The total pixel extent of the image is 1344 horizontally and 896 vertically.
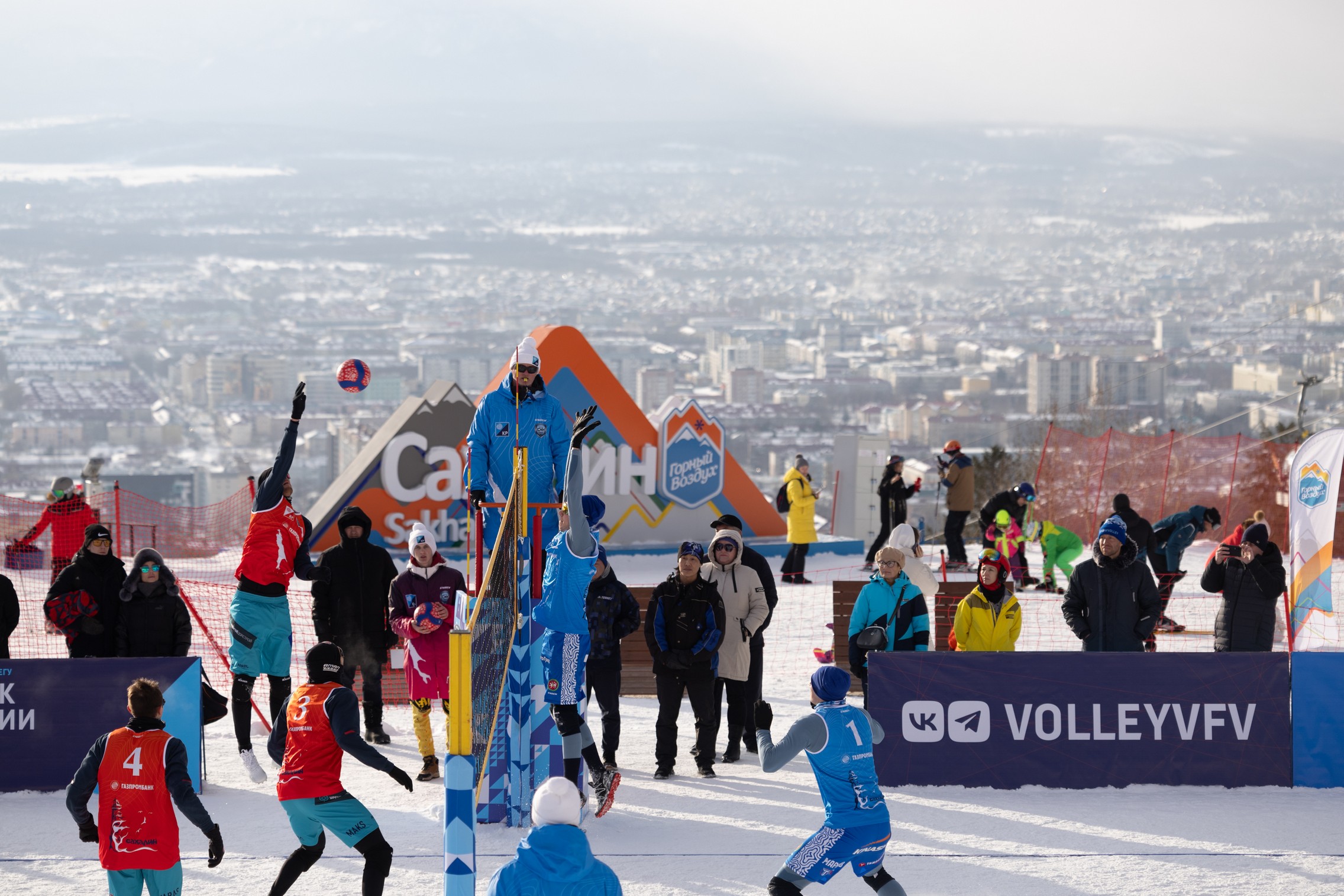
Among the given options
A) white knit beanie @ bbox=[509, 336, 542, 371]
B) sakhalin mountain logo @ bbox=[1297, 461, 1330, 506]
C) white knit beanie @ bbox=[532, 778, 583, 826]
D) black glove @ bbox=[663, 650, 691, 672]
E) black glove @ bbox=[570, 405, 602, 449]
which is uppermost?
white knit beanie @ bbox=[509, 336, 542, 371]

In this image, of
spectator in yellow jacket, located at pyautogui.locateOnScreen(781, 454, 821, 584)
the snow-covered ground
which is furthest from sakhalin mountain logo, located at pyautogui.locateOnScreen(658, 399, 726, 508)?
the snow-covered ground

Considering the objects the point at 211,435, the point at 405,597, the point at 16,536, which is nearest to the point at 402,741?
the point at 405,597

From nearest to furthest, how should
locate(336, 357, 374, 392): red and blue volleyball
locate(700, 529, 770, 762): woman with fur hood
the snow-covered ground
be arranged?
the snow-covered ground, locate(700, 529, 770, 762): woman with fur hood, locate(336, 357, 374, 392): red and blue volleyball

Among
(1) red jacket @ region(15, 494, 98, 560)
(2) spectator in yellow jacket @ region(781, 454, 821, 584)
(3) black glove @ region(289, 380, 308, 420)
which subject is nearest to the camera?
(3) black glove @ region(289, 380, 308, 420)

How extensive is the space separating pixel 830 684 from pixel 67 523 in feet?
38.3

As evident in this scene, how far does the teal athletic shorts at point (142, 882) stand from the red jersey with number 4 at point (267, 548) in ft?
9.81

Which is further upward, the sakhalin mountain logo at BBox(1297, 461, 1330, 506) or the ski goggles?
the sakhalin mountain logo at BBox(1297, 461, 1330, 506)

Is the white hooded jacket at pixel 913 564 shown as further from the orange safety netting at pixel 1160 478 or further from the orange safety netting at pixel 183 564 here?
the orange safety netting at pixel 1160 478

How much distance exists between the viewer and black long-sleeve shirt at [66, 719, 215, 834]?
5531 mm

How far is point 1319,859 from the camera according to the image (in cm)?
723

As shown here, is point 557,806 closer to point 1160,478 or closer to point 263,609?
point 263,609

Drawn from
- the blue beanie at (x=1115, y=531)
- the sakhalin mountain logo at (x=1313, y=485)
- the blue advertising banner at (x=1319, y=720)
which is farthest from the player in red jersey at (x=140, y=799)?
the sakhalin mountain logo at (x=1313, y=485)

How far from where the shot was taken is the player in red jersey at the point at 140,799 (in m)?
5.55

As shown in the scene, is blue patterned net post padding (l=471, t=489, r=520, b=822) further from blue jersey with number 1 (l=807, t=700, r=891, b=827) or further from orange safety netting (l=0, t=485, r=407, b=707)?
orange safety netting (l=0, t=485, r=407, b=707)
